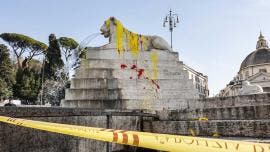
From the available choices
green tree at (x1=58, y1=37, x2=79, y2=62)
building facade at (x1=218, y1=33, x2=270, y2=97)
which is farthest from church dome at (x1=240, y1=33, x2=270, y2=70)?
green tree at (x1=58, y1=37, x2=79, y2=62)

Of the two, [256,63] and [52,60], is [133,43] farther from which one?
[256,63]

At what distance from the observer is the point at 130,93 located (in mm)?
13562

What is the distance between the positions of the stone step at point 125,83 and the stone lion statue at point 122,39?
1.89 m

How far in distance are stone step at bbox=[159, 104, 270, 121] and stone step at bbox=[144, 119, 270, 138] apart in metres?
1.35

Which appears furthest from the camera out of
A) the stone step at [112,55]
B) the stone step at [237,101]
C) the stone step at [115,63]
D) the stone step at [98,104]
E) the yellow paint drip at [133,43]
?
the yellow paint drip at [133,43]

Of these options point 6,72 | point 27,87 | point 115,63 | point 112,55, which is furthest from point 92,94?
point 27,87

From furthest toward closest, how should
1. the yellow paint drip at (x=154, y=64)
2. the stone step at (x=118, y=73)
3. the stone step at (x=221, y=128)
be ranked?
1. the yellow paint drip at (x=154, y=64)
2. the stone step at (x=118, y=73)
3. the stone step at (x=221, y=128)

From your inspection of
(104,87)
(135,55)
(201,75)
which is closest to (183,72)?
(135,55)

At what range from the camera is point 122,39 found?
15.1 metres

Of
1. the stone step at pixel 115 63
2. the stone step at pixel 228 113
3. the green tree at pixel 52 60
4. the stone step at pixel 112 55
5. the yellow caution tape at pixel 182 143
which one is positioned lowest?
the stone step at pixel 228 113

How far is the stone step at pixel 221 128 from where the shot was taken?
654cm

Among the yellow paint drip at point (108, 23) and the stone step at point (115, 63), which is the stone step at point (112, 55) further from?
the yellow paint drip at point (108, 23)

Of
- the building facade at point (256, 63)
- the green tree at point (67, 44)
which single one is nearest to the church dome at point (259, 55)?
the building facade at point (256, 63)

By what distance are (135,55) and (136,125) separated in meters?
6.48
